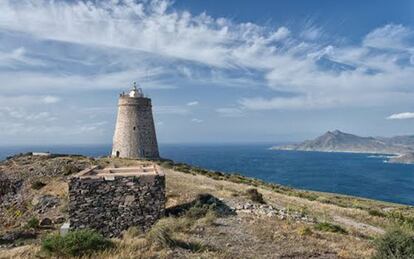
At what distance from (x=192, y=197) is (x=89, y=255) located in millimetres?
12304

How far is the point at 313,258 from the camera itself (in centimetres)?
1206

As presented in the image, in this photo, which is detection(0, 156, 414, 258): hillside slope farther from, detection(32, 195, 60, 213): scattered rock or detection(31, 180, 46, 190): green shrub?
detection(31, 180, 46, 190): green shrub

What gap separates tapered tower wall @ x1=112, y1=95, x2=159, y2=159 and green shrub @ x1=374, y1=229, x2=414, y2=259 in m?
35.4

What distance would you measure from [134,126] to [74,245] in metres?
34.1

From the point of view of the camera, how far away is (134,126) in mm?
44781

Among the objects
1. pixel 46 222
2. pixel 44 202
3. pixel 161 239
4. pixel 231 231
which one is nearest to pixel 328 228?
pixel 231 231

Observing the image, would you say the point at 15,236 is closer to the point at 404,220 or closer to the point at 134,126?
the point at 404,220

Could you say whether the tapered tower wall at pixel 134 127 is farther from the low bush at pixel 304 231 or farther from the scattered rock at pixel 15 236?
the low bush at pixel 304 231

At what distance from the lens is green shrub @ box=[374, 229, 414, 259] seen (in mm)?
10889

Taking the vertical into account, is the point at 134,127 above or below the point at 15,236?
above

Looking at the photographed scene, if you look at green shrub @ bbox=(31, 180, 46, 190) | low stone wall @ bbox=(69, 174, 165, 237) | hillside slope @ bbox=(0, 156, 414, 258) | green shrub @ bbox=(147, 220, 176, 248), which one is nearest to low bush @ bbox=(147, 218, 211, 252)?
green shrub @ bbox=(147, 220, 176, 248)

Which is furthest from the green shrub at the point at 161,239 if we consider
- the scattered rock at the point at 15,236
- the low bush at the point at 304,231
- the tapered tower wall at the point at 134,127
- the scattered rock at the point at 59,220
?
the tapered tower wall at the point at 134,127

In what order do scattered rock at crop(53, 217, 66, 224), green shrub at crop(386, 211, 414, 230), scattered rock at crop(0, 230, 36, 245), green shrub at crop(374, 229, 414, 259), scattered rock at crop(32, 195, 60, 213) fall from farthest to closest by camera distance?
scattered rock at crop(32, 195, 60, 213) < scattered rock at crop(53, 217, 66, 224) < green shrub at crop(386, 211, 414, 230) < scattered rock at crop(0, 230, 36, 245) < green shrub at crop(374, 229, 414, 259)

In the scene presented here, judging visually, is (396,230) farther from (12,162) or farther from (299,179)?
(299,179)
